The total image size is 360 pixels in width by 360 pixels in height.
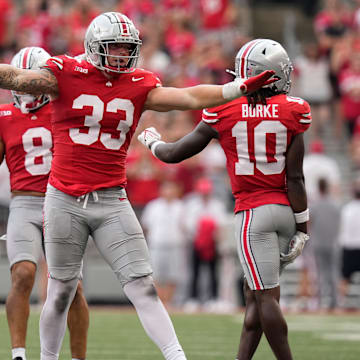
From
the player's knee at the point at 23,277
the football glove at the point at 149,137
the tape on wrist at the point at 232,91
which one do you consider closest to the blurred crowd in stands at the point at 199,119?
the player's knee at the point at 23,277

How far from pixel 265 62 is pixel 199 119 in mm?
8598

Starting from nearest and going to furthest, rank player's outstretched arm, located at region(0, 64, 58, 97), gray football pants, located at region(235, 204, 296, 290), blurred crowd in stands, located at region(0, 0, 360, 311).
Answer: player's outstretched arm, located at region(0, 64, 58, 97)
gray football pants, located at region(235, 204, 296, 290)
blurred crowd in stands, located at region(0, 0, 360, 311)

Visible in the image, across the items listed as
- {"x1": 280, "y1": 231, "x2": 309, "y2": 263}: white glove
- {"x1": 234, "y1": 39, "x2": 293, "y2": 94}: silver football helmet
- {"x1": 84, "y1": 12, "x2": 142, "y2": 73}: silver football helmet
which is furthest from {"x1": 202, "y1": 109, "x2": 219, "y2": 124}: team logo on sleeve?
{"x1": 280, "y1": 231, "x2": 309, "y2": 263}: white glove

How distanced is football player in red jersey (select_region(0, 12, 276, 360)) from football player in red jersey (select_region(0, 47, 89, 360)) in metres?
0.75

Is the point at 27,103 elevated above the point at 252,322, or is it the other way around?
the point at 27,103

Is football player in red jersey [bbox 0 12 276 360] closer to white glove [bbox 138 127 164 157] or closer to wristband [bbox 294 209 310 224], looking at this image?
white glove [bbox 138 127 164 157]

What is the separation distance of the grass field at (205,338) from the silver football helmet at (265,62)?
99.5 inches

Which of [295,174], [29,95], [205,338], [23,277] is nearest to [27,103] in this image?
[29,95]

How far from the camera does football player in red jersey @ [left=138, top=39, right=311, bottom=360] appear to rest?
5.59m

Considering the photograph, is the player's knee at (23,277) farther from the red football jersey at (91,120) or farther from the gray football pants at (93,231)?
the red football jersey at (91,120)

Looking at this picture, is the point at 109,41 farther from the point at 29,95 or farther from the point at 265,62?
the point at 29,95

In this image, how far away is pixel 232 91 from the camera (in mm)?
5078

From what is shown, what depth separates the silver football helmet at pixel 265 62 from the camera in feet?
18.6

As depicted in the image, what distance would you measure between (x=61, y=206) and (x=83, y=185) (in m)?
0.17
